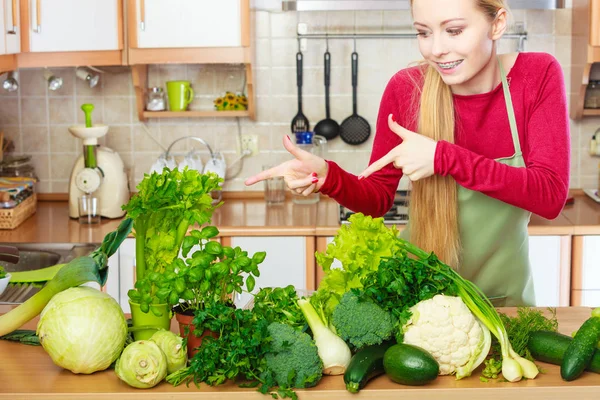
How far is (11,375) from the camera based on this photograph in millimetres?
1378

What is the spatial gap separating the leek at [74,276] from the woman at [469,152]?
0.34 meters

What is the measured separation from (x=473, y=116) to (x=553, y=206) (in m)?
0.33

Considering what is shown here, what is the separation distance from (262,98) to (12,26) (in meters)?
1.03

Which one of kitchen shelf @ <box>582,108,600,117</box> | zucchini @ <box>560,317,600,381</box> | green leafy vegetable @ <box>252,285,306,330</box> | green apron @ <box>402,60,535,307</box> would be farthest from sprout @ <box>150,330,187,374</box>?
kitchen shelf @ <box>582,108,600,117</box>

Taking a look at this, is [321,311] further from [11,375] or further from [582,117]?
[582,117]

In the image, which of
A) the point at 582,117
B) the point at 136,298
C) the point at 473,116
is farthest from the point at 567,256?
the point at 136,298

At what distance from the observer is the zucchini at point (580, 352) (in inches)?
52.2

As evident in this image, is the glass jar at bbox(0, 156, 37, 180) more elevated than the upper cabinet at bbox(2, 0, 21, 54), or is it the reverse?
the upper cabinet at bbox(2, 0, 21, 54)

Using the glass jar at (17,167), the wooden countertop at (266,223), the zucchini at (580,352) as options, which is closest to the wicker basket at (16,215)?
the wooden countertop at (266,223)

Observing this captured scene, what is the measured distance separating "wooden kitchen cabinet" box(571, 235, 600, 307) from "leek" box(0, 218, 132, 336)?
2011mm

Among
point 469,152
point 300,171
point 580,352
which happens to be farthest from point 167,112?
point 580,352

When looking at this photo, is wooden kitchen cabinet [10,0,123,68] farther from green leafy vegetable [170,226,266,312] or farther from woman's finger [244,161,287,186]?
green leafy vegetable [170,226,266,312]

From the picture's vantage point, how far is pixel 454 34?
179 cm

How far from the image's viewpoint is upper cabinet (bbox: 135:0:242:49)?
3.18m
